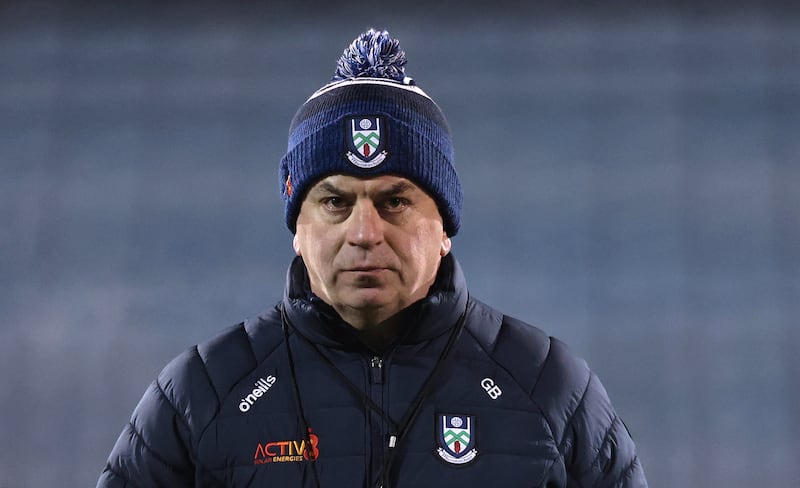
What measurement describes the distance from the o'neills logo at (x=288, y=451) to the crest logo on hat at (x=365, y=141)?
0.36m

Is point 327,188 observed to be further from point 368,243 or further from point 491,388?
point 491,388

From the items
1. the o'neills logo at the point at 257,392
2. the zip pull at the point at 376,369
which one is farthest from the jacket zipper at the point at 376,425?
the o'neills logo at the point at 257,392

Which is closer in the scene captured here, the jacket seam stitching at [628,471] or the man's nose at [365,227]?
the man's nose at [365,227]

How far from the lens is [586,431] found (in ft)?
4.43

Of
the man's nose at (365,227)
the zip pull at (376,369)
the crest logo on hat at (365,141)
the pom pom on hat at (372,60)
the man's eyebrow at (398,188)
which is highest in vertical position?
the pom pom on hat at (372,60)

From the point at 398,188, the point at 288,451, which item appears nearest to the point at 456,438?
the point at 288,451

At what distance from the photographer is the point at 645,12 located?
334cm

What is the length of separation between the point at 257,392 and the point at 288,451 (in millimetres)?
97

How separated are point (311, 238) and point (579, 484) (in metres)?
0.49

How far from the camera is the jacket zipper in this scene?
1.29 m

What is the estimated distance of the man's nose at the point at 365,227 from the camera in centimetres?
128

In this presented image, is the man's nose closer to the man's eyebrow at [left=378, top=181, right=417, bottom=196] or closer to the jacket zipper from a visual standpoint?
the man's eyebrow at [left=378, top=181, right=417, bottom=196]

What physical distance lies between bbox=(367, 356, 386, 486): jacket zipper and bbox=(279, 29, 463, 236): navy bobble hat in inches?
9.1

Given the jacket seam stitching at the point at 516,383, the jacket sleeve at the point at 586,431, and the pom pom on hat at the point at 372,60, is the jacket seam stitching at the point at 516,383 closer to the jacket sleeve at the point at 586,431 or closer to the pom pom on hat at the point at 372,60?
the jacket sleeve at the point at 586,431
